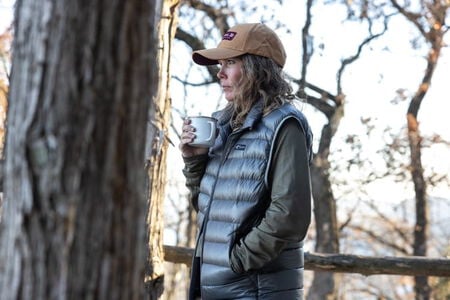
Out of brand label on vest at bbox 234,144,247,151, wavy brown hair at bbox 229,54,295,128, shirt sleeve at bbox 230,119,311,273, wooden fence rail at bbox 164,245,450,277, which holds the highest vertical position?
wavy brown hair at bbox 229,54,295,128

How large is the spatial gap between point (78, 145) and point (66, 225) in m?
0.16

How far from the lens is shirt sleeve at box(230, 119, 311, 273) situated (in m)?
2.72

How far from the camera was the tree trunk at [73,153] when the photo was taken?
5.29ft

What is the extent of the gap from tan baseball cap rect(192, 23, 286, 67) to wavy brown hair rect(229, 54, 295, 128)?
0.10 ft

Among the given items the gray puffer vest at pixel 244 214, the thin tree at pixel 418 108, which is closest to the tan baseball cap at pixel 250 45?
the gray puffer vest at pixel 244 214

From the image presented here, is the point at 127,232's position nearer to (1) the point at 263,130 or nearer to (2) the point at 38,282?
(2) the point at 38,282

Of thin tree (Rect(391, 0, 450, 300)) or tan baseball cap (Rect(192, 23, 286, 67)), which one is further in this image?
thin tree (Rect(391, 0, 450, 300))

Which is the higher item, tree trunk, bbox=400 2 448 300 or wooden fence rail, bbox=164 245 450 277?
tree trunk, bbox=400 2 448 300

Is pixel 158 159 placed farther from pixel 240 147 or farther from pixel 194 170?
pixel 240 147

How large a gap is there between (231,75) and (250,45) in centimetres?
13

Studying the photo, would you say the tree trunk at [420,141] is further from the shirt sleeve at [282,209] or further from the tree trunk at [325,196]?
the shirt sleeve at [282,209]

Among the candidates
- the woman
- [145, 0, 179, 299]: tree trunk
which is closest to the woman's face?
the woman

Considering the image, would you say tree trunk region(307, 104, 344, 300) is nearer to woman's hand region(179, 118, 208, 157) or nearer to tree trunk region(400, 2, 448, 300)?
tree trunk region(400, 2, 448, 300)

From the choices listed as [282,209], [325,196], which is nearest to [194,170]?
[282,209]
